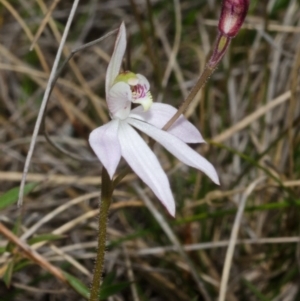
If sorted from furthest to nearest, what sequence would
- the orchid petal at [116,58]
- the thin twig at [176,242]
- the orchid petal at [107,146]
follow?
the thin twig at [176,242], the orchid petal at [116,58], the orchid petal at [107,146]

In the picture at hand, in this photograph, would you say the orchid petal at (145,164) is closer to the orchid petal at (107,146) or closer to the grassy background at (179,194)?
the orchid petal at (107,146)

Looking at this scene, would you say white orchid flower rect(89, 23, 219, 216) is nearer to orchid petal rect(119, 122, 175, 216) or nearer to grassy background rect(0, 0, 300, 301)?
orchid petal rect(119, 122, 175, 216)

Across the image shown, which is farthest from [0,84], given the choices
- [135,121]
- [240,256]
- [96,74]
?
[135,121]

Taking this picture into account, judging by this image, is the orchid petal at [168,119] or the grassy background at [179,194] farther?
the grassy background at [179,194]

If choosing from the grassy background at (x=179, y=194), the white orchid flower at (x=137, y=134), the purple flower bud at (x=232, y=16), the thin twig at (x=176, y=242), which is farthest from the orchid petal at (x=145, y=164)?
the thin twig at (x=176, y=242)

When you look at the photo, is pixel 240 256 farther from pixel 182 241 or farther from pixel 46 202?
pixel 46 202

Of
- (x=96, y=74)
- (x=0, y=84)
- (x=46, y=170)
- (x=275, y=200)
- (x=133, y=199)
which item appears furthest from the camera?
(x=96, y=74)

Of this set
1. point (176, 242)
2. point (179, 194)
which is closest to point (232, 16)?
point (176, 242)
